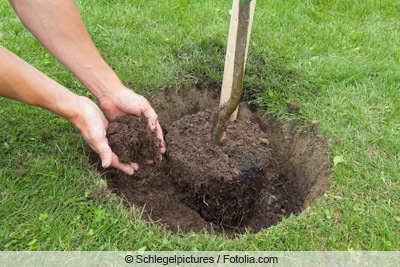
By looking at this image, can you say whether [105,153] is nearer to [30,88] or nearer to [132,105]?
[132,105]

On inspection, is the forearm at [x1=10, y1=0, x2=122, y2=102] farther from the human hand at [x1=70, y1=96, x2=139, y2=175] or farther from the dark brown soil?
the dark brown soil

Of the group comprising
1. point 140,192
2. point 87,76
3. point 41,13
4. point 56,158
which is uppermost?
point 41,13

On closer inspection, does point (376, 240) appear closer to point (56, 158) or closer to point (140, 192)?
point (140, 192)

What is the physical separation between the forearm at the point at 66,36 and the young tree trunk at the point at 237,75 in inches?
27.6

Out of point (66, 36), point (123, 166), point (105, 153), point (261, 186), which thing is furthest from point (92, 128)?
point (261, 186)

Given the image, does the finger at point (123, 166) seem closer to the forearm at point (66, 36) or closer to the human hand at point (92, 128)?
the human hand at point (92, 128)

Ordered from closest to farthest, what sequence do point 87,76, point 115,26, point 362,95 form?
point 87,76 → point 362,95 → point 115,26

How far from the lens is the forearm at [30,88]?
1908 mm

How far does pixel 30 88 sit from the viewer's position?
6.57 ft

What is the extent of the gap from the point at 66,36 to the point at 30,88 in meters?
0.50

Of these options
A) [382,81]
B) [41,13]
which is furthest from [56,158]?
[382,81]

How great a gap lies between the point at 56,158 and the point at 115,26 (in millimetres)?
1609

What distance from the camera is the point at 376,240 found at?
6.79 ft

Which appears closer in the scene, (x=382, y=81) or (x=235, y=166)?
(x=235, y=166)
